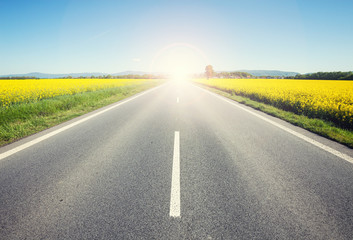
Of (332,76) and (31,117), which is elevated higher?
(332,76)

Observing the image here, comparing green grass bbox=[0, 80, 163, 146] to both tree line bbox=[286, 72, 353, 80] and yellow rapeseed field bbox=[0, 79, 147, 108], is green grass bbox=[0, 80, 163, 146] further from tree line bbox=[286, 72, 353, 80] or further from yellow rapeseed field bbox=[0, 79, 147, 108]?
tree line bbox=[286, 72, 353, 80]

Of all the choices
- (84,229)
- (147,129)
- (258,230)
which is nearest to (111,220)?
(84,229)

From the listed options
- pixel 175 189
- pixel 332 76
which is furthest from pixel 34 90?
pixel 332 76

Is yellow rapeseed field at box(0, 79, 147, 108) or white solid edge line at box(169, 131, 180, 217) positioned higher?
yellow rapeseed field at box(0, 79, 147, 108)

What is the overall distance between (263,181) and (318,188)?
76 centimetres

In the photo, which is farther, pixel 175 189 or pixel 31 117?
pixel 31 117

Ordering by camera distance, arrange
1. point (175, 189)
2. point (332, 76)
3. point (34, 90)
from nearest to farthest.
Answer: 1. point (175, 189)
2. point (34, 90)
3. point (332, 76)

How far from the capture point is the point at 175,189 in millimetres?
2354

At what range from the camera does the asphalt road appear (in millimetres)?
1767

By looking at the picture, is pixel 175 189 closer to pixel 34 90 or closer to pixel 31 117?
pixel 31 117

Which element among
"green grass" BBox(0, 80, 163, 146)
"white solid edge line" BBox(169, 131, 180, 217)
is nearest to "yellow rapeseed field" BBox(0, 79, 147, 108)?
"green grass" BBox(0, 80, 163, 146)

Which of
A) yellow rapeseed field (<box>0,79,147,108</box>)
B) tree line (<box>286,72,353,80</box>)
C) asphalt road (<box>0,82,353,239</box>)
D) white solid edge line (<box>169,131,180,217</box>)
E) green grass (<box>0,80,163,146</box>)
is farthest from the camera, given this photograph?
tree line (<box>286,72,353,80</box>)

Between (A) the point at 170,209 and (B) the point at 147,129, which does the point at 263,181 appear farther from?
(B) the point at 147,129

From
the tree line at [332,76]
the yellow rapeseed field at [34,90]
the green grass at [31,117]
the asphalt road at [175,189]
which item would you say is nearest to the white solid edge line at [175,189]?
the asphalt road at [175,189]
